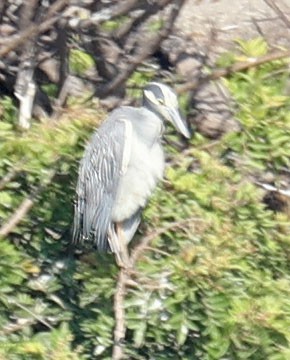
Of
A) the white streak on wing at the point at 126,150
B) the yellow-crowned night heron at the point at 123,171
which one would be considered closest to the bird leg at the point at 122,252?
the yellow-crowned night heron at the point at 123,171

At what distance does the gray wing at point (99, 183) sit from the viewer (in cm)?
487

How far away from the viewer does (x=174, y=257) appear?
4641 mm

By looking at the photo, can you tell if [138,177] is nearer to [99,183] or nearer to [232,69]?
[99,183]

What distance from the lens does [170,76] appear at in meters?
5.71

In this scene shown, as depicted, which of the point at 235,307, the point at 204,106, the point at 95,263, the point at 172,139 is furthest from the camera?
the point at 204,106

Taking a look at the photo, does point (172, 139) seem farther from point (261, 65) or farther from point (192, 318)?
point (192, 318)

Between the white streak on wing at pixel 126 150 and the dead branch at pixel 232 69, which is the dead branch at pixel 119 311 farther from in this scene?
the dead branch at pixel 232 69

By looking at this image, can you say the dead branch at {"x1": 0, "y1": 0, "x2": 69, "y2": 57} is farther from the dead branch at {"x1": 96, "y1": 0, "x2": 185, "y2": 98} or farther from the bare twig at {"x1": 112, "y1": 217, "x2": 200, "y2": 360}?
the bare twig at {"x1": 112, "y1": 217, "x2": 200, "y2": 360}

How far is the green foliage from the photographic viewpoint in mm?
4566

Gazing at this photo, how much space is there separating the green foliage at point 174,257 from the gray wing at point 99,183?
0.05m

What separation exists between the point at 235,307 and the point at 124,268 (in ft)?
1.18

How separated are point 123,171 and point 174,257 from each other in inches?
23.1

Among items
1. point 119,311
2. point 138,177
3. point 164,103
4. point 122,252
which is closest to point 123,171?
point 138,177

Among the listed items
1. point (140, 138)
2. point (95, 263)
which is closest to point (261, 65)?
point (140, 138)
